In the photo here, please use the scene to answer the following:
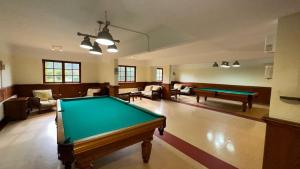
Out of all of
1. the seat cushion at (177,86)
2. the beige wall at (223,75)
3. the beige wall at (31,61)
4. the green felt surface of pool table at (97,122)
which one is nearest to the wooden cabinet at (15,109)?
the beige wall at (31,61)

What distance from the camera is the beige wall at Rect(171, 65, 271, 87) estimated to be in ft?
22.7

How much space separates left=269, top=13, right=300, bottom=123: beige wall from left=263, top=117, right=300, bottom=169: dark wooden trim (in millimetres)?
97

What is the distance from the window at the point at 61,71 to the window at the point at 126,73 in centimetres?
236

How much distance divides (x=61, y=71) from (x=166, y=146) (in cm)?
612

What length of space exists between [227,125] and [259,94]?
442 cm

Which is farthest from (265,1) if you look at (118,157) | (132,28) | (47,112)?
(47,112)

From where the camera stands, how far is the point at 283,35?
5.57 ft

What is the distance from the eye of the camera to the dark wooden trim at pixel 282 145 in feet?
5.34

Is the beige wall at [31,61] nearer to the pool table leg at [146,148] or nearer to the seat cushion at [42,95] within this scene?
the seat cushion at [42,95]

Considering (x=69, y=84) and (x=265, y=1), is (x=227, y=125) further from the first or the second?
(x=69, y=84)

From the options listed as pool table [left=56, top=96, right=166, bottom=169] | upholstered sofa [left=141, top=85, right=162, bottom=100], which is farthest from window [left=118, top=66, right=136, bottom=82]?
pool table [left=56, top=96, right=166, bottom=169]

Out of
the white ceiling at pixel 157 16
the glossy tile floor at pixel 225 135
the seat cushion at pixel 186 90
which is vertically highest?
the white ceiling at pixel 157 16

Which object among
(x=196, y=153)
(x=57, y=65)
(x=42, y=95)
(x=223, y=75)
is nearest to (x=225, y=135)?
(x=196, y=153)

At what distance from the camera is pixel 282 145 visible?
1.72 metres
